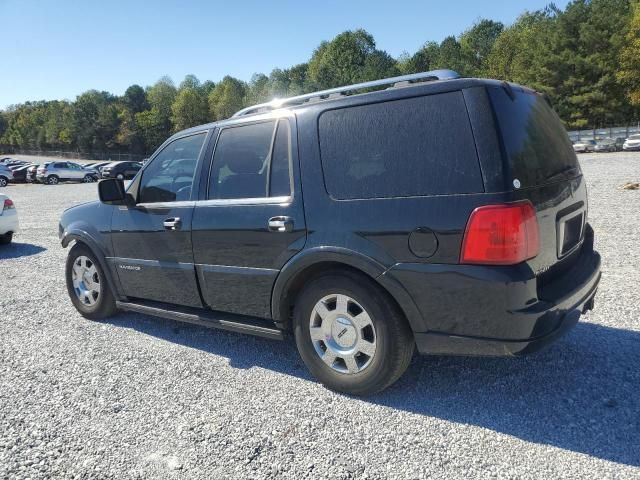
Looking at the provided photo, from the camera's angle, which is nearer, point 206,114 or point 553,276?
point 553,276

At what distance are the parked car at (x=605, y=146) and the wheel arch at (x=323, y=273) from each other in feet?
141

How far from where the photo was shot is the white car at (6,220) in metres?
9.30

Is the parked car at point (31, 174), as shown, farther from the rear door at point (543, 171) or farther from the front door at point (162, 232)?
the rear door at point (543, 171)

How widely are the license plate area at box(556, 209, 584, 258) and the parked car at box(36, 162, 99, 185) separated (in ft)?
123

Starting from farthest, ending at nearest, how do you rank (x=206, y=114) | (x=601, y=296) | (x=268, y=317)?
(x=206, y=114), (x=601, y=296), (x=268, y=317)

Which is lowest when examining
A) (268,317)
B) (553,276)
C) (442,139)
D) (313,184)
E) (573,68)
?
(268,317)

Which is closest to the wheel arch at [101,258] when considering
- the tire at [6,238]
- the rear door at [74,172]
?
the tire at [6,238]

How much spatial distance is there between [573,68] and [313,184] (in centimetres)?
5837

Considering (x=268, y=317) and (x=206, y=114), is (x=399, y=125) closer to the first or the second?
(x=268, y=317)

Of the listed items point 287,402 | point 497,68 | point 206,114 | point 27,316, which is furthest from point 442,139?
point 206,114

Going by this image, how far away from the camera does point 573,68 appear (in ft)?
168

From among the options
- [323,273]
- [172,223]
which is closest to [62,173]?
[172,223]

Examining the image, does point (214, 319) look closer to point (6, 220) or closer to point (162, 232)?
point (162, 232)

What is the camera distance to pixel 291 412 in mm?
3002
